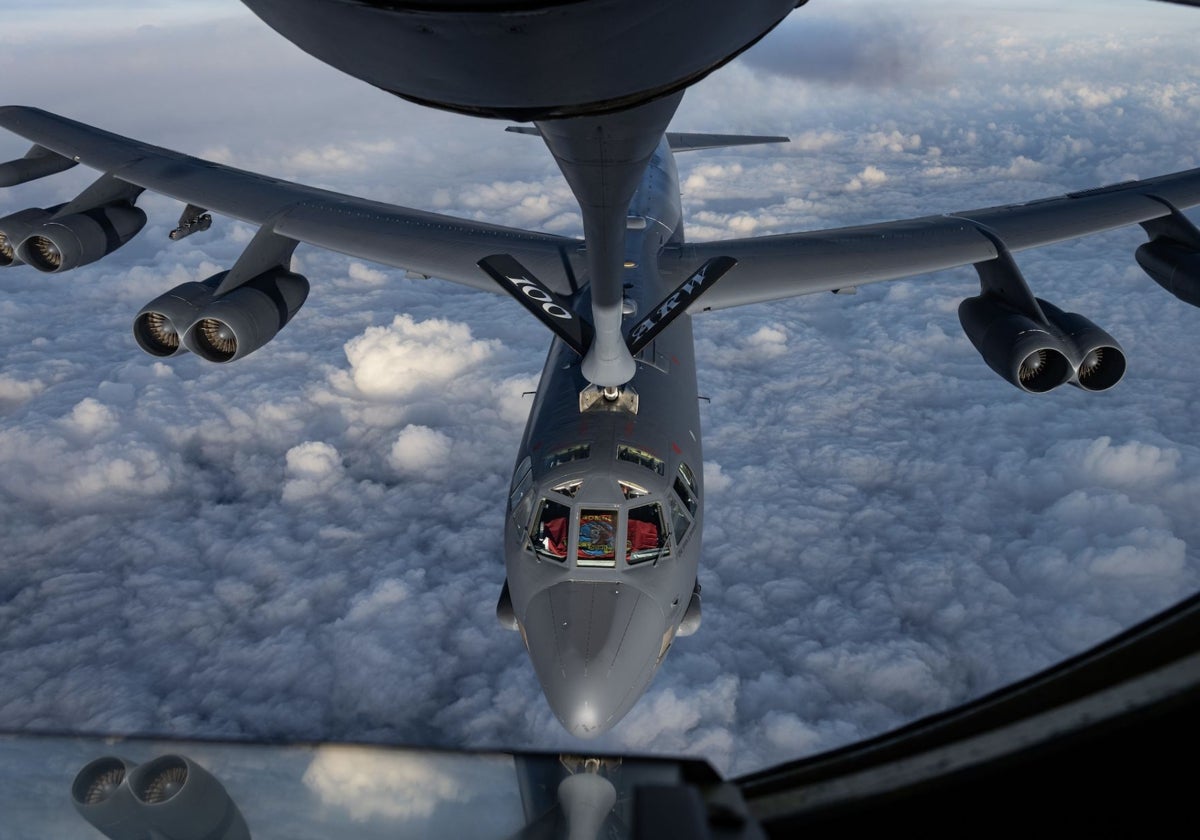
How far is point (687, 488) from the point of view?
37.0ft

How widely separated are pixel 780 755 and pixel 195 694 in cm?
3140

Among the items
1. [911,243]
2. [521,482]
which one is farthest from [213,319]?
[911,243]

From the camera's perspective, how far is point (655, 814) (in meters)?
2.27

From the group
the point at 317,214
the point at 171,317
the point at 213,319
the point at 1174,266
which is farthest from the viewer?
the point at 317,214

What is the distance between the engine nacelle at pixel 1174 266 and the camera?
54.3 ft

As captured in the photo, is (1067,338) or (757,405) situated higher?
(757,405)

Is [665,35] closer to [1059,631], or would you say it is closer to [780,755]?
[780,755]

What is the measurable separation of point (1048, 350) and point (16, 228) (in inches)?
1091

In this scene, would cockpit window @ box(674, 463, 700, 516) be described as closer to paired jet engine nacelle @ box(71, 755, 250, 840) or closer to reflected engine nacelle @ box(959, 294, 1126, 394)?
paired jet engine nacelle @ box(71, 755, 250, 840)

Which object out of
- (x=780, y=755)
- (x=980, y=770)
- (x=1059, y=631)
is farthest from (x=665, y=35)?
(x=1059, y=631)

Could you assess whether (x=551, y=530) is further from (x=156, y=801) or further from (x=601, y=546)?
(x=156, y=801)

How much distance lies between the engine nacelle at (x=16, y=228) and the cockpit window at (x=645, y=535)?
1993cm

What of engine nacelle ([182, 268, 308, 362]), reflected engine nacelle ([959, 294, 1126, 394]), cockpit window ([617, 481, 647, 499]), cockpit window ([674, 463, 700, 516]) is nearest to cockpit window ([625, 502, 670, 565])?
cockpit window ([617, 481, 647, 499])

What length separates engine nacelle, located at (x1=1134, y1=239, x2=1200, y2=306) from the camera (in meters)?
16.5
